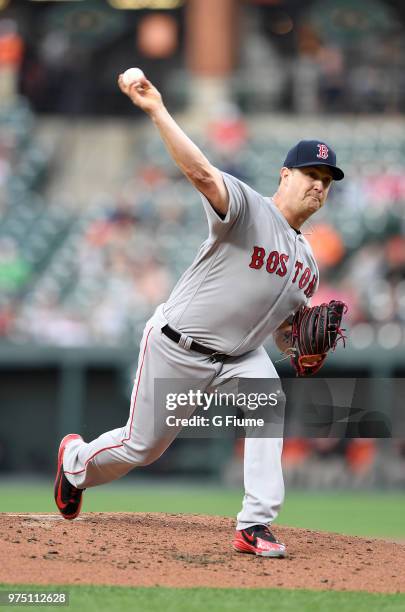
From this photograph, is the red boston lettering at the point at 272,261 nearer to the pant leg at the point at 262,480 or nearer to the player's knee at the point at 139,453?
the pant leg at the point at 262,480

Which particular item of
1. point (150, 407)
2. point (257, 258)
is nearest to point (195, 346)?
point (150, 407)

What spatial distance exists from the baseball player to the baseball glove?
0.10 metres

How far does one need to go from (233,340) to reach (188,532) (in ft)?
3.26

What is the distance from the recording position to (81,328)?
12375 mm

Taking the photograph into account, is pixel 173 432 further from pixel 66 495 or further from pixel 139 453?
pixel 66 495

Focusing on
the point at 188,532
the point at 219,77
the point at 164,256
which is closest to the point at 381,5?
the point at 219,77

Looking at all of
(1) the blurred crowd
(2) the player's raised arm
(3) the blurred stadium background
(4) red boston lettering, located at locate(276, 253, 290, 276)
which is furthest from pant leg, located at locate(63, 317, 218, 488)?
(1) the blurred crowd

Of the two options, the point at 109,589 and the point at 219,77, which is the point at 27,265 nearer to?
the point at 219,77

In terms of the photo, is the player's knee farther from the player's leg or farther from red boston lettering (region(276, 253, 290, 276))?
red boston lettering (region(276, 253, 290, 276))

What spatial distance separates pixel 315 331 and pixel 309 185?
2.05ft

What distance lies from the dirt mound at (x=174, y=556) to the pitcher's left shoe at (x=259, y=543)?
0.12 ft

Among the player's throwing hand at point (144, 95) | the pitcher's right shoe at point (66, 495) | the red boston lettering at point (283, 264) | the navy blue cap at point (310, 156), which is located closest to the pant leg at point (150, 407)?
the pitcher's right shoe at point (66, 495)

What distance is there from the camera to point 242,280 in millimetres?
5066

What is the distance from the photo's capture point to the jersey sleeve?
4824mm
